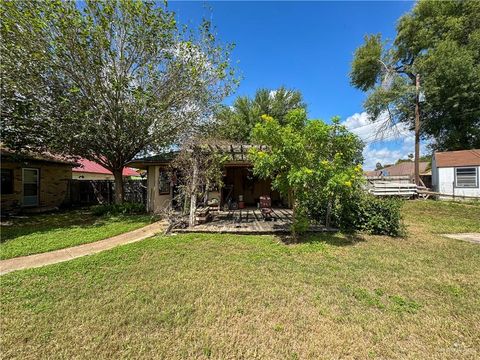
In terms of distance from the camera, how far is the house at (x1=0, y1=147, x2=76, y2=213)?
12.4 m

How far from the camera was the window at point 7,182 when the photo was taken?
12492 millimetres

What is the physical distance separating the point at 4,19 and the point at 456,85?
86.9ft

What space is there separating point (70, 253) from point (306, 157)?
646cm

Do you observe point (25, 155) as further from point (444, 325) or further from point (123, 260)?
point (444, 325)

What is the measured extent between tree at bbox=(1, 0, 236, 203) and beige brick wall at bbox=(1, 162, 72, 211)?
3.47m

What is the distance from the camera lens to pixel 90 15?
355 inches

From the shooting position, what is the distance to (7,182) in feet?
41.5

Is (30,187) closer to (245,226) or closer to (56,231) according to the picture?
(56,231)

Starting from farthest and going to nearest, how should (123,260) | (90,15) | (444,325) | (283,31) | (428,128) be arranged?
(428,128)
(283,31)
(90,15)
(123,260)
(444,325)

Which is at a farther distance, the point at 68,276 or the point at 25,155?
the point at 25,155

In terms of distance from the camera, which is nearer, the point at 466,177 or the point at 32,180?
the point at 32,180

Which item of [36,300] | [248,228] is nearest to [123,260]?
[36,300]

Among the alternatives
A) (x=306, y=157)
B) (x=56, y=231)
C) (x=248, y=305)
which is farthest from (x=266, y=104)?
(x=248, y=305)

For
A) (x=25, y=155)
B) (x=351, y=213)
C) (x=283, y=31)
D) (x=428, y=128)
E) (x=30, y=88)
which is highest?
(x=283, y=31)
